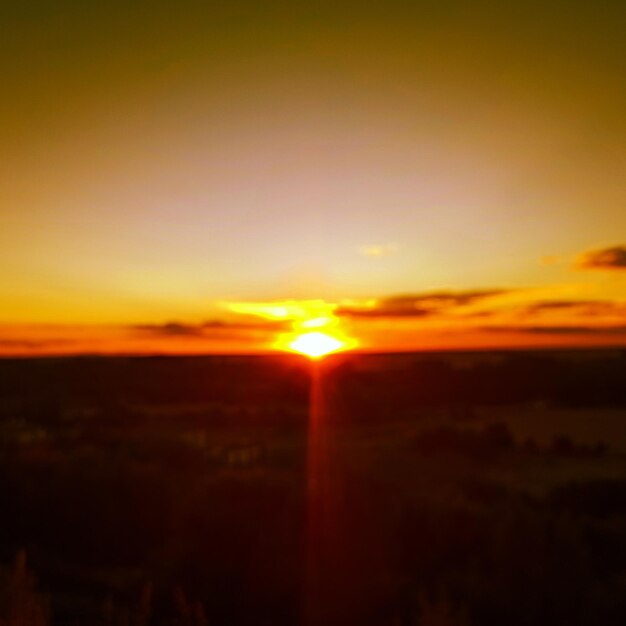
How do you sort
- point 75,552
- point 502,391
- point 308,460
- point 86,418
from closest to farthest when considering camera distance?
point 75,552 < point 308,460 < point 86,418 < point 502,391

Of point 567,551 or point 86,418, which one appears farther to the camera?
point 86,418

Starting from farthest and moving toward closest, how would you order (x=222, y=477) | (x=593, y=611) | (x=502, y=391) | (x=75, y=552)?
1. (x=502, y=391)
2. (x=222, y=477)
3. (x=75, y=552)
4. (x=593, y=611)

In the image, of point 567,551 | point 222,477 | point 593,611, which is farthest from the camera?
point 222,477

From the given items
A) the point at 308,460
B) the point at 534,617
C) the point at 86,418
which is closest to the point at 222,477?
the point at 308,460

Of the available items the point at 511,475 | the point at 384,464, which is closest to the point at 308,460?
the point at 384,464

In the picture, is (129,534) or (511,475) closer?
(129,534)

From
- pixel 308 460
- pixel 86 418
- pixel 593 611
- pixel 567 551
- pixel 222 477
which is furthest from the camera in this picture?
pixel 86 418

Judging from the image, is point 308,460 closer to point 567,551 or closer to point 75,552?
point 75,552

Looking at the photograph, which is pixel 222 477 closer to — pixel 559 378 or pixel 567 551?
pixel 567 551

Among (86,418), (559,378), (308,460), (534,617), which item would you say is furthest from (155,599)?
(559,378)
